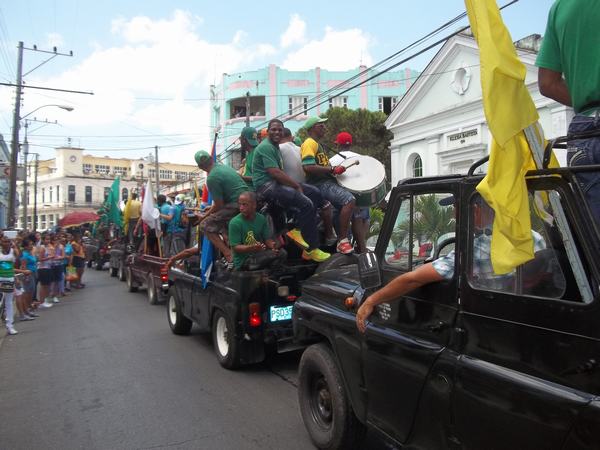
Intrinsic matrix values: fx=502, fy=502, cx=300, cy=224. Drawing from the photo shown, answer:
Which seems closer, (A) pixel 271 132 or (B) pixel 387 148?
(A) pixel 271 132

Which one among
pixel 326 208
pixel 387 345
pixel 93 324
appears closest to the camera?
pixel 387 345

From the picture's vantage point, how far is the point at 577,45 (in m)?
2.38

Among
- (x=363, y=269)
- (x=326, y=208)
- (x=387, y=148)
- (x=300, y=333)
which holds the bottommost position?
(x=300, y=333)

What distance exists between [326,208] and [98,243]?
2439 cm

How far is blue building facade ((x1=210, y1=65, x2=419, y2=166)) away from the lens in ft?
150

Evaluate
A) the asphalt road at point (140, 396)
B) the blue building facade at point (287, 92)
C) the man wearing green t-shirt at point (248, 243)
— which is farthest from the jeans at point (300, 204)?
the blue building facade at point (287, 92)

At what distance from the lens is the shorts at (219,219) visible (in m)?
6.70

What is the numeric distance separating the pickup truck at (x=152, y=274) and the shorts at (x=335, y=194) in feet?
17.3

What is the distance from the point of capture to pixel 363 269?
3121 mm

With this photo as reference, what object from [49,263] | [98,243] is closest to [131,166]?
[98,243]

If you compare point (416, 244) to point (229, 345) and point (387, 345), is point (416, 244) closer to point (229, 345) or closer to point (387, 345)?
point (387, 345)

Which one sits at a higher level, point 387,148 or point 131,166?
point 131,166

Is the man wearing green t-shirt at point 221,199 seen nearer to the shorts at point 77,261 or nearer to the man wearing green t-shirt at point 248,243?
the man wearing green t-shirt at point 248,243

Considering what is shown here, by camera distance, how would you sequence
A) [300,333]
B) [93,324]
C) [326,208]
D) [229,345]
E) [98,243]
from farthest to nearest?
Answer: [98,243], [93,324], [326,208], [229,345], [300,333]
